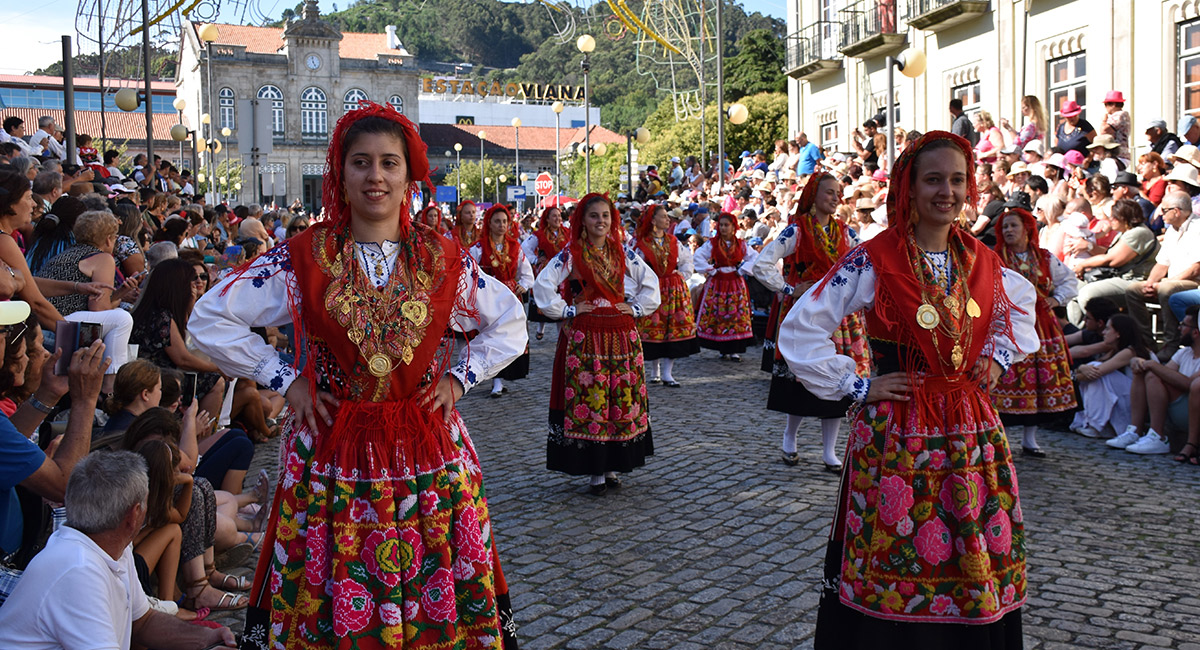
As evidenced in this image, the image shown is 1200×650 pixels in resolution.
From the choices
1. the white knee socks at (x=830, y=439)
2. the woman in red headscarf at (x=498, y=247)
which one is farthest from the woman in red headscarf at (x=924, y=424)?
the woman in red headscarf at (x=498, y=247)

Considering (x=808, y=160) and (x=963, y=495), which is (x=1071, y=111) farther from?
(x=963, y=495)

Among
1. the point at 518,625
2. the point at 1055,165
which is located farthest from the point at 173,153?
the point at 518,625

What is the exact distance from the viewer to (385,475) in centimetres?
344

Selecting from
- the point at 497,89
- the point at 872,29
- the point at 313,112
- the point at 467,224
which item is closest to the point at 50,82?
the point at 313,112

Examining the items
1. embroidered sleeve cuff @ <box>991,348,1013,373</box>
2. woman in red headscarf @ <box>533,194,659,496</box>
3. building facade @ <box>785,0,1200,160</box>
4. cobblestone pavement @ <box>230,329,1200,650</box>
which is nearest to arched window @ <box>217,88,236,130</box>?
building facade @ <box>785,0,1200,160</box>

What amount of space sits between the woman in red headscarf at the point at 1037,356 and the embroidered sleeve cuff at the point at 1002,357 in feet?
14.6

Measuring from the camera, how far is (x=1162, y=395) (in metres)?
8.79

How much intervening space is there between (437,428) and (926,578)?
1.75 m

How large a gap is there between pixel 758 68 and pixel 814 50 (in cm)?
2341

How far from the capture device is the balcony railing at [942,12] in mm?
22359

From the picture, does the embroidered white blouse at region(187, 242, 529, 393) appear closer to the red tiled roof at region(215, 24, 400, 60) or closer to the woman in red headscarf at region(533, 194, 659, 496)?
the woman in red headscarf at region(533, 194, 659, 496)

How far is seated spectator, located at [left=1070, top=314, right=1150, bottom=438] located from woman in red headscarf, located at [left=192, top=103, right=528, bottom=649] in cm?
721

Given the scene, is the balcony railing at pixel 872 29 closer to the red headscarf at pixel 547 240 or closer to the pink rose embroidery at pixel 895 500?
the red headscarf at pixel 547 240

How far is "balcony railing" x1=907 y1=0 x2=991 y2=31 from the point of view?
22.4 metres
